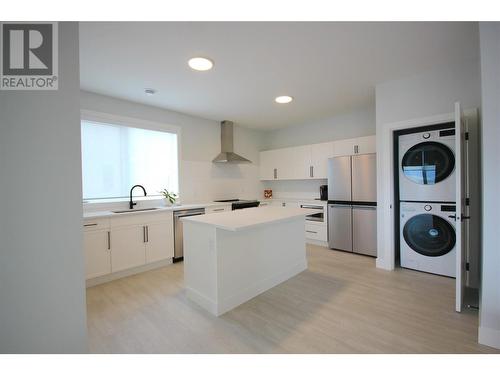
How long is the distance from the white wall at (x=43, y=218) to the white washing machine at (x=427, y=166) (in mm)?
3508

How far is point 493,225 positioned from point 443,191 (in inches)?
50.1

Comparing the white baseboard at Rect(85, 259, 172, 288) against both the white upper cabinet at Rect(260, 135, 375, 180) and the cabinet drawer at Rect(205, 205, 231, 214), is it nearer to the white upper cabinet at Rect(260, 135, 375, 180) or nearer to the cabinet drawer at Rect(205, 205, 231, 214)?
the cabinet drawer at Rect(205, 205, 231, 214)

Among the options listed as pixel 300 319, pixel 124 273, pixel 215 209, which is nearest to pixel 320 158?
pixel 215 209

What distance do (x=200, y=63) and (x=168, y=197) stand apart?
7.59ft

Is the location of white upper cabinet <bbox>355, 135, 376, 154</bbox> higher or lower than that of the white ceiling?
lower

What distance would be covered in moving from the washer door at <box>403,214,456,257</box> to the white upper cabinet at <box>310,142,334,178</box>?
1729 mm

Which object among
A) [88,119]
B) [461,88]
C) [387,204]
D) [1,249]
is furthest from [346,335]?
[88,119]

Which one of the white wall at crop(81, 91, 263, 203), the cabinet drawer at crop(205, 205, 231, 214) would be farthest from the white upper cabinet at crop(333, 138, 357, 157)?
the cabinet drawer at crop(205, 205, 231, 214)

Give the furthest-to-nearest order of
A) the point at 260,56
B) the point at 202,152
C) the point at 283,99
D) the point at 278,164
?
1. the point at 278,164
2. the point at 202,152
3. the point at 283,99
4. the point at 260,56

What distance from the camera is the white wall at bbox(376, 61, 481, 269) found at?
2506 millimetres

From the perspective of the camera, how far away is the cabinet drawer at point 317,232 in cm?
420

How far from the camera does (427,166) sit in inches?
112

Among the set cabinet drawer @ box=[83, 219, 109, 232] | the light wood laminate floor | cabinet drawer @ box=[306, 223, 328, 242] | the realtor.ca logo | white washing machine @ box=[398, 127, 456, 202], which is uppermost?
the realtor.ca logo

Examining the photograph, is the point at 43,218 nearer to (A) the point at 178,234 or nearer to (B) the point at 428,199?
(A) the point at 178,234
